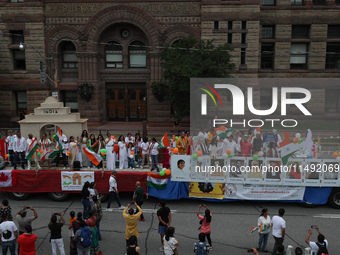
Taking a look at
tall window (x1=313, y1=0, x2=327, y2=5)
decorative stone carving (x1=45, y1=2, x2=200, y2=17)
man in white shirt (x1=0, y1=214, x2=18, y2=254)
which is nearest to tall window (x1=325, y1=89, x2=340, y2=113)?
tall window (x1=313, y1=0, x2=327, y2=5)

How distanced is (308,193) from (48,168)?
10.6 metres

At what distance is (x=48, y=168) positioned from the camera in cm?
1471

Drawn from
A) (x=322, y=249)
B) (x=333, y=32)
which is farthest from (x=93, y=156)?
(x=333, y=32)

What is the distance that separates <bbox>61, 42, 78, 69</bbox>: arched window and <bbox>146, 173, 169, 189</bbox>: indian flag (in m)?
19.0

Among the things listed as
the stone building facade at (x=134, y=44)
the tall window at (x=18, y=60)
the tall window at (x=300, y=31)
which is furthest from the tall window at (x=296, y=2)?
the tall window at (x=18, y=60)

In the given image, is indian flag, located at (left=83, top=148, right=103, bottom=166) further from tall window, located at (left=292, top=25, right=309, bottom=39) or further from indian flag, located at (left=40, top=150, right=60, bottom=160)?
tall window, located at (left=292, top=25, right=309, bottom=39)

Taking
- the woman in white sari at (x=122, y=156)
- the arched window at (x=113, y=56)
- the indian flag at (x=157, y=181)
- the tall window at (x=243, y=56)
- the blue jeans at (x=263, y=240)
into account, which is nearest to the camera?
the blue jeans at (x=263, y=240)

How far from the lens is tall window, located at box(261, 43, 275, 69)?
2992 cm

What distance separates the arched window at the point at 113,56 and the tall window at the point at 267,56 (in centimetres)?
1233

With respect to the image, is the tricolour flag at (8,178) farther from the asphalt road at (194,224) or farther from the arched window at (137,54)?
the arched window at (137,54)

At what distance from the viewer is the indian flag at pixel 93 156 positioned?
562 inches

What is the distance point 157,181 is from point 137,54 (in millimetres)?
18258

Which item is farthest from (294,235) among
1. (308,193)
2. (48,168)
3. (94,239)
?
(48,168)

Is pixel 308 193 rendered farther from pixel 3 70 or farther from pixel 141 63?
pixel 3 70
